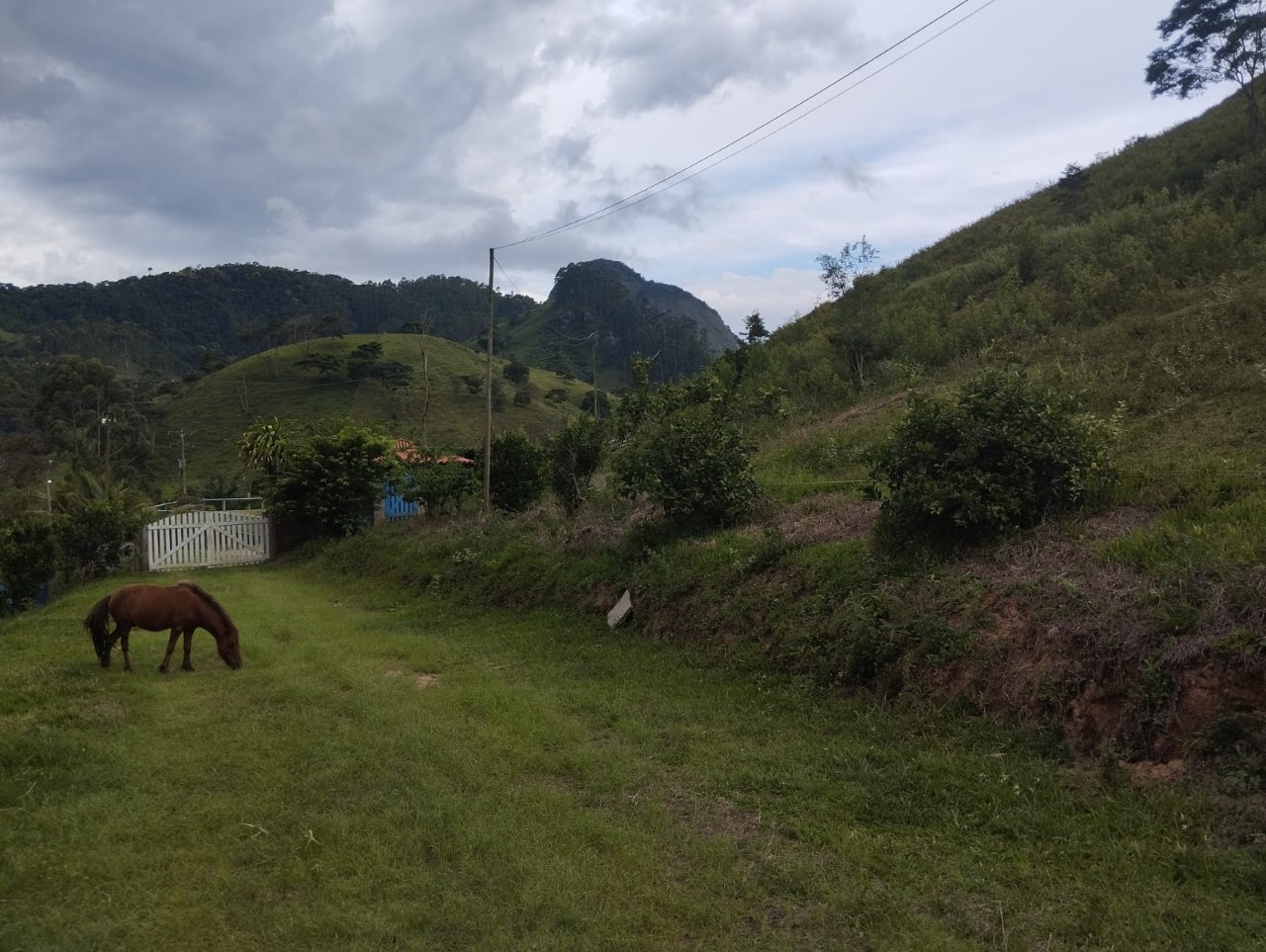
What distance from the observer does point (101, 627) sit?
7965 millimetres

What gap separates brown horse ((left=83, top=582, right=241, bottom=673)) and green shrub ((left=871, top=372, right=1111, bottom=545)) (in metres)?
6.87

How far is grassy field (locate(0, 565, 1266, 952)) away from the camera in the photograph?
140 inches

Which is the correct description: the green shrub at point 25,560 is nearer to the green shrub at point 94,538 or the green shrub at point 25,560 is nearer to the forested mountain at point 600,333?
the green shrub at point 94,538

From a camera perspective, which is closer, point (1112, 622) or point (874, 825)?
point (874, 825)

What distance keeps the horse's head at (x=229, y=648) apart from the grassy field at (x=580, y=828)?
40.3 inches

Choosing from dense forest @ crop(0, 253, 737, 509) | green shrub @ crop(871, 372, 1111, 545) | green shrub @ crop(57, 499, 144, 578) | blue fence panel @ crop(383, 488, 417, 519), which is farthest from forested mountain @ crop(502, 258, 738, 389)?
green shrub @ crop(871, 372, 1111, 545)

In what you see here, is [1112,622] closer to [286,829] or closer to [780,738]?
[780,738]

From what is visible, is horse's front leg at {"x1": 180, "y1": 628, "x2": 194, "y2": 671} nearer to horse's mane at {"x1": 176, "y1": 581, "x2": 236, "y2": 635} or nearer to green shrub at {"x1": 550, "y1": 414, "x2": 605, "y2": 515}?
horse's mane at {"x1": 176, "y1": 581, "x2": 236, "y2": 635}

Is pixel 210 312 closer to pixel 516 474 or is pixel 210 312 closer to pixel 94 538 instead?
pixel 94 538

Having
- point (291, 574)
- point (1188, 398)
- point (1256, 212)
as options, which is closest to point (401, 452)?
point (291, 574)

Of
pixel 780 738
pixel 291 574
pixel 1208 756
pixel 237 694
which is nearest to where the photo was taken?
pixel 1208 756

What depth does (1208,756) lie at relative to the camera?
4402 mm

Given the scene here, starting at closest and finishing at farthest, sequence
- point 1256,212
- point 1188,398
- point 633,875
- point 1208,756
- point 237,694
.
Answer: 1. point 633,875
2. point 1208,756
3. point 237,694
4. point 1188,398
5. point 1256,212

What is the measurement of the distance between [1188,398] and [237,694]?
11.3 metres
